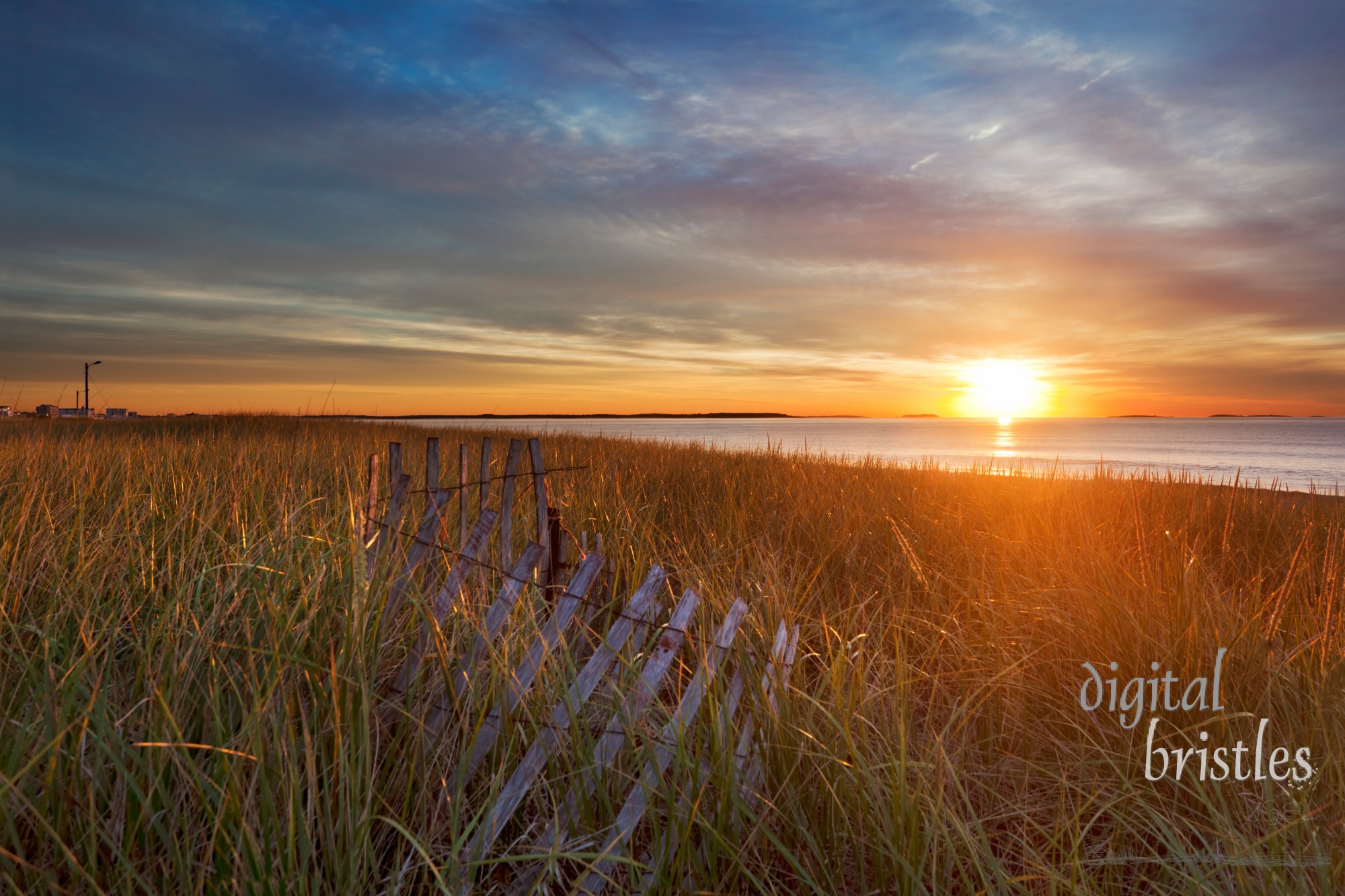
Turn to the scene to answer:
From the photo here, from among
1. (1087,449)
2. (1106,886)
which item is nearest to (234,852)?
(1106,886)

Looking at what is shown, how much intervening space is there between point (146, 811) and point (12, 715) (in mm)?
1045

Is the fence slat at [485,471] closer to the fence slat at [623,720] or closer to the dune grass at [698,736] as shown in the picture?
the dune grass at [698,736]

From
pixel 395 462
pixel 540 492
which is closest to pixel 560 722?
pixel 540 492

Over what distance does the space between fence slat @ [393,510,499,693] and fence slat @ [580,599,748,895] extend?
82 centimetres

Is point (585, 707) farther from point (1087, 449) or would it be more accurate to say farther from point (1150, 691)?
point (1087, 449)

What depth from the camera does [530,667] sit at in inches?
88.2

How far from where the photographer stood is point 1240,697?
10.1ft

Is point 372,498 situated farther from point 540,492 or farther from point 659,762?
point 659,762

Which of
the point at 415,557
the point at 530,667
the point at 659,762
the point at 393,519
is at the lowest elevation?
the point at 659,762

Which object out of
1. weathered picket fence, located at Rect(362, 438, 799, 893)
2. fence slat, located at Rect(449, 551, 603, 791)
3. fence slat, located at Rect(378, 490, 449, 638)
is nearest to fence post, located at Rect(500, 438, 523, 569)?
fence slat, located at Rect(378, 490, 449, 638)

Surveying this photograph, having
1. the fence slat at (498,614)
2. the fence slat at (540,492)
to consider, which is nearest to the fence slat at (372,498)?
the fence slat at (540,492)

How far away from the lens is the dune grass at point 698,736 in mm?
1832

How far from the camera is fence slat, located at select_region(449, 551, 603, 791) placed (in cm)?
217

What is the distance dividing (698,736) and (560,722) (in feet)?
1.54
